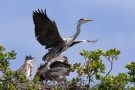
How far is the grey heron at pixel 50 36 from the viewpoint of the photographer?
19.4m

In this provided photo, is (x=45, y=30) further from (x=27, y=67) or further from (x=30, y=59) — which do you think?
(x=27, y=67)

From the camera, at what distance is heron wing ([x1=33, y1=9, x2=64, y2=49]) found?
63.7ft

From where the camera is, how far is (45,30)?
19875 mm

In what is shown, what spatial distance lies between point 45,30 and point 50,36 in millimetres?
365

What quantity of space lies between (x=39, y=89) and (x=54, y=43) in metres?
5.68

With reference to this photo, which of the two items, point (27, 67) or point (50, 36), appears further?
point (50, 36)

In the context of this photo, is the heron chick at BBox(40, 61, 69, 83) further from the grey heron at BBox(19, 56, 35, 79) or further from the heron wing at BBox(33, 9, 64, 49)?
the heron wing at BBox(33, 9, 64, 49)

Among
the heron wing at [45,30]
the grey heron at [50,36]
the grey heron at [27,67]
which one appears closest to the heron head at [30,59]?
the grey heron at [27,67]

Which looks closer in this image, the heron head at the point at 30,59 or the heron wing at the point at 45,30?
the heron head at the point at 30,59

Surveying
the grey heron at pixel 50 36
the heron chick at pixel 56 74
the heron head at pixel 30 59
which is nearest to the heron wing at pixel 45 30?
the grey heron at pixel 50 36

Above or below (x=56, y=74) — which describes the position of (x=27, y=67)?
above

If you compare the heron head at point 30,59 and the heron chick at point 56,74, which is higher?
the heron head at point 30,59

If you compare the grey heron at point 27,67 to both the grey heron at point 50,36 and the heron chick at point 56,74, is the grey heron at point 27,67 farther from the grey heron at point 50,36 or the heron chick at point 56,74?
the grey heron at point 50,36

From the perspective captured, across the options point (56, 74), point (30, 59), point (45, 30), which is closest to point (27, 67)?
point (30, 59)
